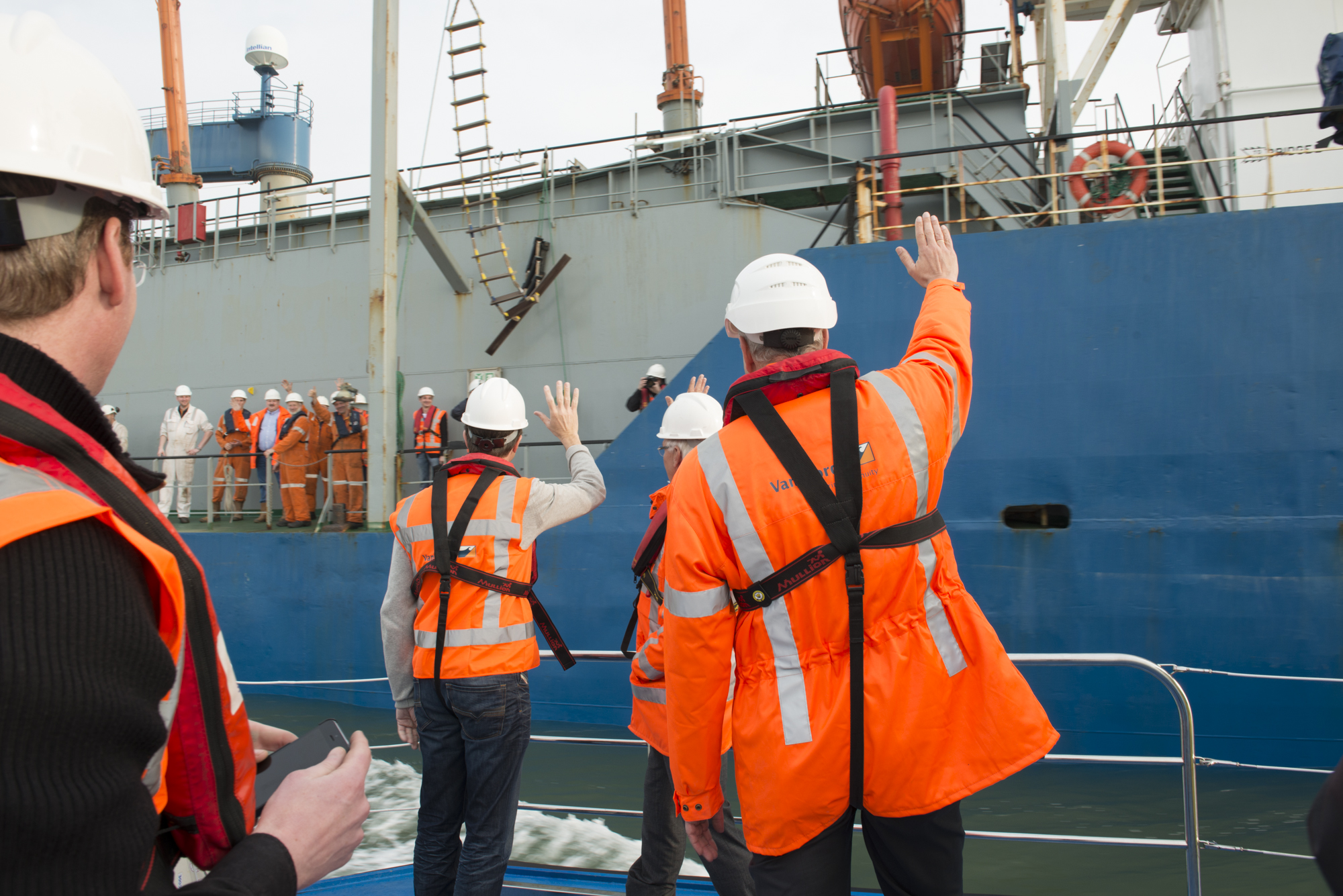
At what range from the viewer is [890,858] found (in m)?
1.56

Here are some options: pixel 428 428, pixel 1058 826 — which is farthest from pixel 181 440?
pixel 1058 826

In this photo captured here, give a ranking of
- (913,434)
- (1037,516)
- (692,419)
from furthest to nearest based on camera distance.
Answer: (1037,516) → (692,419) → (913,434)

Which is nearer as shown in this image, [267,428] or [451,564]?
[451,564]

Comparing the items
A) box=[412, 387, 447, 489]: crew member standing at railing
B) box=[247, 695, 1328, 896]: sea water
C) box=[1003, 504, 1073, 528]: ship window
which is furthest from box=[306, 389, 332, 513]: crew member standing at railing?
box=[1003, 504, 1073, 528]: ship window

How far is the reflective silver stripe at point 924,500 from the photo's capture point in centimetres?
160

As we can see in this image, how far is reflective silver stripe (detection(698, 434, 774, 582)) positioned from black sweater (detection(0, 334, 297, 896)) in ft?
3.44

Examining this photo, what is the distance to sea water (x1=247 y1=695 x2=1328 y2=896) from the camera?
12.9ft

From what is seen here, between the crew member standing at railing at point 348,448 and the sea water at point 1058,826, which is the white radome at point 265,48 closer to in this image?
the crew member standing at railing at point 348,448

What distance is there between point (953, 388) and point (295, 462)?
27.5 ft

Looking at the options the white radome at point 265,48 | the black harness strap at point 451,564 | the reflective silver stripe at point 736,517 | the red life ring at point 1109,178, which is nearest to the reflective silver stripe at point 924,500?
the reflective silver stripe at point 736,517

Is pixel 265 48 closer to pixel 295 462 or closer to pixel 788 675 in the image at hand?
pixel 295 462

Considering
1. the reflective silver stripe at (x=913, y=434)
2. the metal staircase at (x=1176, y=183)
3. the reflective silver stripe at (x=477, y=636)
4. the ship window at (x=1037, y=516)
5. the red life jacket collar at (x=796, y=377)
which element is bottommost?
the reflective silver stripe at (x=477, y=636)

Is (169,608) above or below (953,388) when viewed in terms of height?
below

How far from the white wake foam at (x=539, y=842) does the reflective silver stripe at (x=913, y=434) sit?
3020mm
